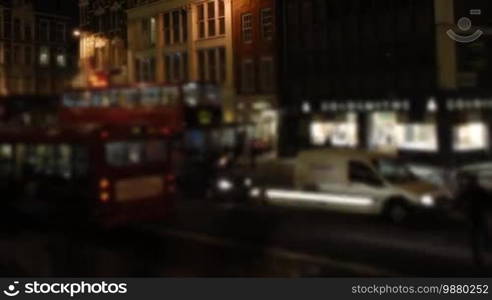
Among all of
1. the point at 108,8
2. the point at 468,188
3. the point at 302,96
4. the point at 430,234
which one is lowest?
the point at 430,234

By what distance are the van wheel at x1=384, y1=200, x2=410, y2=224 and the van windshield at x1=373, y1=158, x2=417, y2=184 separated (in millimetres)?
275

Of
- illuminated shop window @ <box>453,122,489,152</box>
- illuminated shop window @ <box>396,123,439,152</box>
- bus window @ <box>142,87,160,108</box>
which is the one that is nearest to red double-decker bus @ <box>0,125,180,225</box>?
bus window @ <box>142,87,160,108</box>

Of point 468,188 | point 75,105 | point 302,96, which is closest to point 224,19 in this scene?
point 302,96

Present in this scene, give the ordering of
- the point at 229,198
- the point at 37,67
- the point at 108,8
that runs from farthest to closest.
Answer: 1. the point at 229,198
2. the point at 108,8
3. the point at 37,67

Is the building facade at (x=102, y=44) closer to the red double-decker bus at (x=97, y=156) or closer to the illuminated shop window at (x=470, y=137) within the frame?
the red double-decker bus at (x=97, y=156)

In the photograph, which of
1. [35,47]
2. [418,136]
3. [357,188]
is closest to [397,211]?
[357,188]

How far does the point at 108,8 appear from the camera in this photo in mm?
7312

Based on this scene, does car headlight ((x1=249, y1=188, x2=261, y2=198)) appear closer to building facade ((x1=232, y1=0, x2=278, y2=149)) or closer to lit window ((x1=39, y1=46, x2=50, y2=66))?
building facade ((x1=232, y1=0, x2=278, y2=149))

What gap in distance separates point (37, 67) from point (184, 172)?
1961 millimetres

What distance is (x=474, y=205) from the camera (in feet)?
21.4

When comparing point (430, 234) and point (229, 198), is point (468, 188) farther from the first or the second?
point (229, 198)

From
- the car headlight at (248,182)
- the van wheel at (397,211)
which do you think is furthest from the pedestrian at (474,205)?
the car headlight at (248,182)

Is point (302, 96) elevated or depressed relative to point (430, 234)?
elevated

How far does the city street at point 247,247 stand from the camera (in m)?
6.43
